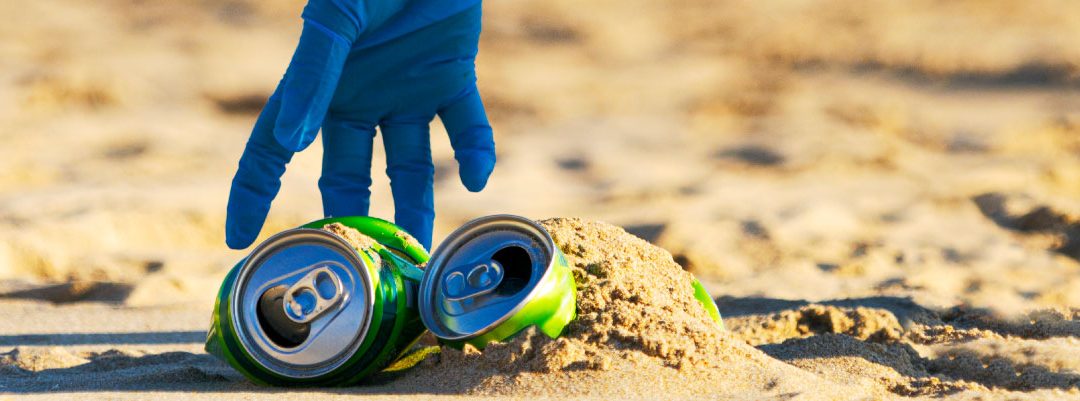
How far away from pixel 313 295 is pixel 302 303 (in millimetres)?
30

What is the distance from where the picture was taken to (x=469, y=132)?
2752mm

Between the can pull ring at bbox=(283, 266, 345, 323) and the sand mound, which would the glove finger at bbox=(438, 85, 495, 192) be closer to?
the sand mound

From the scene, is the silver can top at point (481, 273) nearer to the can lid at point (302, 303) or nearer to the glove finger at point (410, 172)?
the can lid at point (302, 303)

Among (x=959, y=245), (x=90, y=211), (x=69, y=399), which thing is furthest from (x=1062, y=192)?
(x=69, y=399)

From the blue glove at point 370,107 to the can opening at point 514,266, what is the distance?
50cm

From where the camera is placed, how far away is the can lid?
217 cm

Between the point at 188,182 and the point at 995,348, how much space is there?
16.6ft

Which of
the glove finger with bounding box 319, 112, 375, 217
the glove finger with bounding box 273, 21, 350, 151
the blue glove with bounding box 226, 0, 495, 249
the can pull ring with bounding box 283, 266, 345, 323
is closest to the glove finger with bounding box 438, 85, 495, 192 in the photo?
the blue glove with bounding box 226, 0, 495, 249

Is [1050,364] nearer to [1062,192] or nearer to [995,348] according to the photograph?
[995,348]

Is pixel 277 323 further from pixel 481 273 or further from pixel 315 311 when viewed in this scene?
pixel 481 273

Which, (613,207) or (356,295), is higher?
(613,207)

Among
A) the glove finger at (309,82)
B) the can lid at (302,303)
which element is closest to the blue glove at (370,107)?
the glove finger at (309,82)

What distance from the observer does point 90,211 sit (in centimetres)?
551

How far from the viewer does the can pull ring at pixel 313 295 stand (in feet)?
7.13
